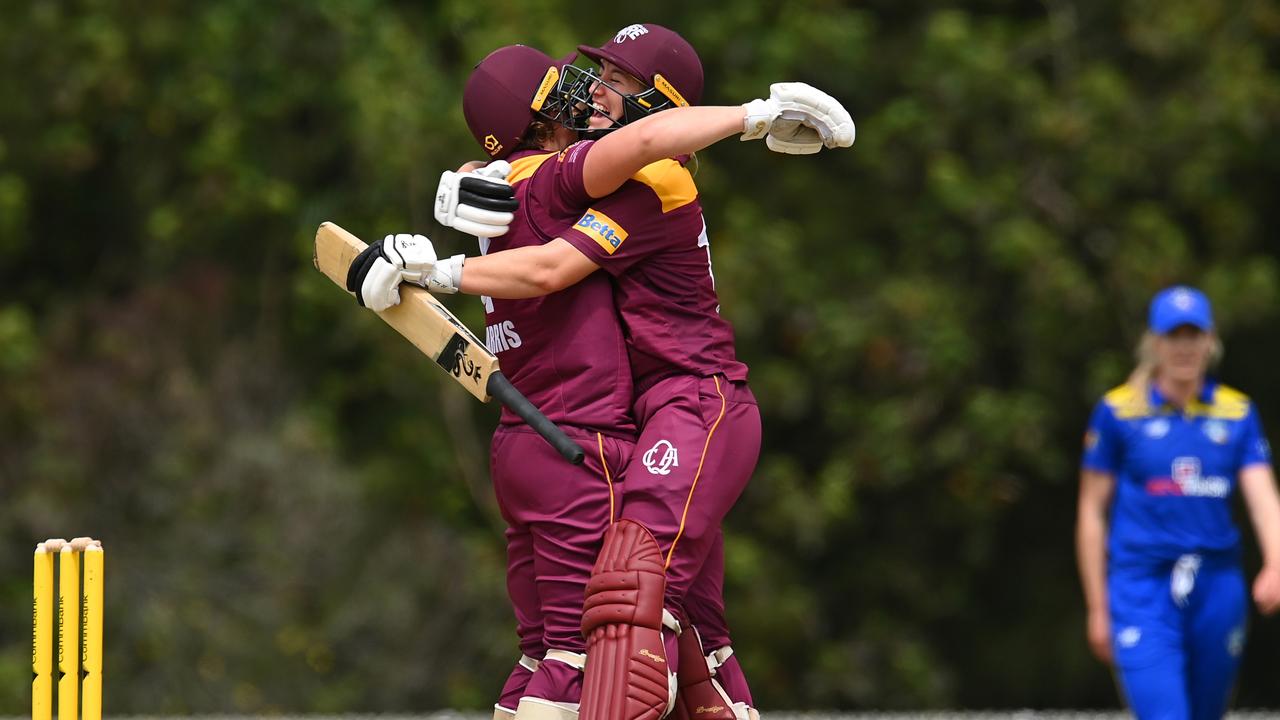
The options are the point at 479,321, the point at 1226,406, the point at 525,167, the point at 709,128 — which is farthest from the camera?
the point at 479,321

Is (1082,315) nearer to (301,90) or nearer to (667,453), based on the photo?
(301,90)

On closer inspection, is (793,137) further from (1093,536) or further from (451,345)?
(1093,536)

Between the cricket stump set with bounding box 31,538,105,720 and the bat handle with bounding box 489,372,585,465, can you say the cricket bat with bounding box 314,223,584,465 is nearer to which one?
the bat handle with bounding box 489,372,585,465

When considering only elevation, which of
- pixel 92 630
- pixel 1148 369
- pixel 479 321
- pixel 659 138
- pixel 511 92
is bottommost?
pixel 92 630

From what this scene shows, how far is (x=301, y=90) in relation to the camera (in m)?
12.8

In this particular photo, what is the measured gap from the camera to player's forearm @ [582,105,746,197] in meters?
3.88

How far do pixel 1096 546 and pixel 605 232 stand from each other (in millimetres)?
2432

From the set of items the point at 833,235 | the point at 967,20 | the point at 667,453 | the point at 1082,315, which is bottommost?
the point at 667,453

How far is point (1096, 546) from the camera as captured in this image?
574 centimetres

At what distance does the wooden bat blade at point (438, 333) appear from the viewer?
4.08 metres

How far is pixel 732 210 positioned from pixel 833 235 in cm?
97

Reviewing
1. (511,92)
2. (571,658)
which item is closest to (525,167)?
(511,92)

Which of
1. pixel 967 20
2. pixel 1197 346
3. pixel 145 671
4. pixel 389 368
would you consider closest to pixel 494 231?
pixel 1197 346

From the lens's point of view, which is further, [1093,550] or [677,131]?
[1093,550]
